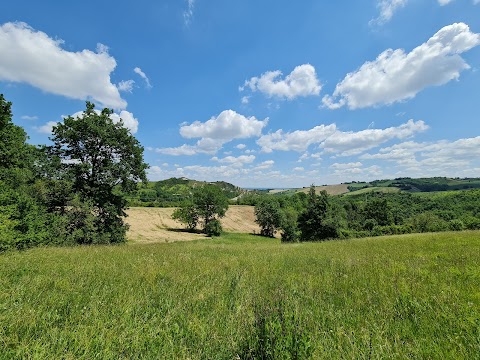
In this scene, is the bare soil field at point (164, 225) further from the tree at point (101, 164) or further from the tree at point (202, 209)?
the tree at point (101, 164)

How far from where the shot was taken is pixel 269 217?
86.8 m

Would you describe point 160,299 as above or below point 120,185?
below

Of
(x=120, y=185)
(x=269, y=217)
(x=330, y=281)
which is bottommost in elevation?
(x=269, y=217)

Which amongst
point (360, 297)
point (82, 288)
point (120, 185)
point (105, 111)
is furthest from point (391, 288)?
point (105, 111)

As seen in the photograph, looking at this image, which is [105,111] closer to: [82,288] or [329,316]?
[82,288]

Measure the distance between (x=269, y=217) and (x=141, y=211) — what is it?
4177cm

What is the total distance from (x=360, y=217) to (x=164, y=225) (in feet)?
264

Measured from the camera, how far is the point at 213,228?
240ft

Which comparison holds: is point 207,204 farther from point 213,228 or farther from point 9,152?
point 9,152

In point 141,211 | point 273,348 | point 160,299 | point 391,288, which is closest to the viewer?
point 273,348

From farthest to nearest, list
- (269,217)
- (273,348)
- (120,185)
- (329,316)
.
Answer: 1. (269,217)
2. (120,185)
3. (329,316)
4. (273,348)

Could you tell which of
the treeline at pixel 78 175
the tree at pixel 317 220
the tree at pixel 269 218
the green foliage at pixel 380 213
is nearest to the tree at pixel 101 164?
the treeline at pixel 78 175

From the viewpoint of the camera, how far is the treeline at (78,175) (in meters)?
20.1

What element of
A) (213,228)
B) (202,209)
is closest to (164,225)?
(202,209)
